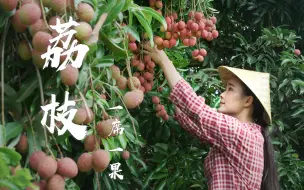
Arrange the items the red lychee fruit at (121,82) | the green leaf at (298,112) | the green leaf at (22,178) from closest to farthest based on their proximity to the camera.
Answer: the green leaf at (22,178) → the red lychee fruit at (121,82) → the green leaf at (298,112)

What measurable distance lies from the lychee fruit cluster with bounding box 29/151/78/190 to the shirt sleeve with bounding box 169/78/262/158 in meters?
0.83

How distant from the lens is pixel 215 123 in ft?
4.86

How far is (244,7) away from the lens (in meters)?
2.56

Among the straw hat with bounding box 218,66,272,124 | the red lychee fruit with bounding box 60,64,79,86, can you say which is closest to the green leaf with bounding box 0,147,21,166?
the red lychee fruit with bounding box 60,64,79,86

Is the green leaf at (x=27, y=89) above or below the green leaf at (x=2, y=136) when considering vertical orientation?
above

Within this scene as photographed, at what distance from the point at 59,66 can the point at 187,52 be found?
1367mm

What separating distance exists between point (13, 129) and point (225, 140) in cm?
Result: 88

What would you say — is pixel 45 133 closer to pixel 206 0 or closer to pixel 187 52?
pixel 206 0

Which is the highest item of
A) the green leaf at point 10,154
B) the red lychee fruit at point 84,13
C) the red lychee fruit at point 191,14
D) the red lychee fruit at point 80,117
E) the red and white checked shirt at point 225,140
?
the red lychee fruit at point 84,13

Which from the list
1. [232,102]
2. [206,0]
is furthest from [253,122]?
[206,0]

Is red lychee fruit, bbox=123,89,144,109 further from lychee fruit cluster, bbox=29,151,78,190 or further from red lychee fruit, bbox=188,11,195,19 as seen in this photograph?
red lychee fruit, bbox=188,11,195,19

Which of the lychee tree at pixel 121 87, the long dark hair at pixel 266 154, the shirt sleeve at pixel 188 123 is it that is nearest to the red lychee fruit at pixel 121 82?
the lychee tree at pixel 121 87

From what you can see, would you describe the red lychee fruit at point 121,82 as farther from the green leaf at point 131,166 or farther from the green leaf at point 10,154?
the green leaf at point 131,166

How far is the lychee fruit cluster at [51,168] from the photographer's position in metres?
0.66
